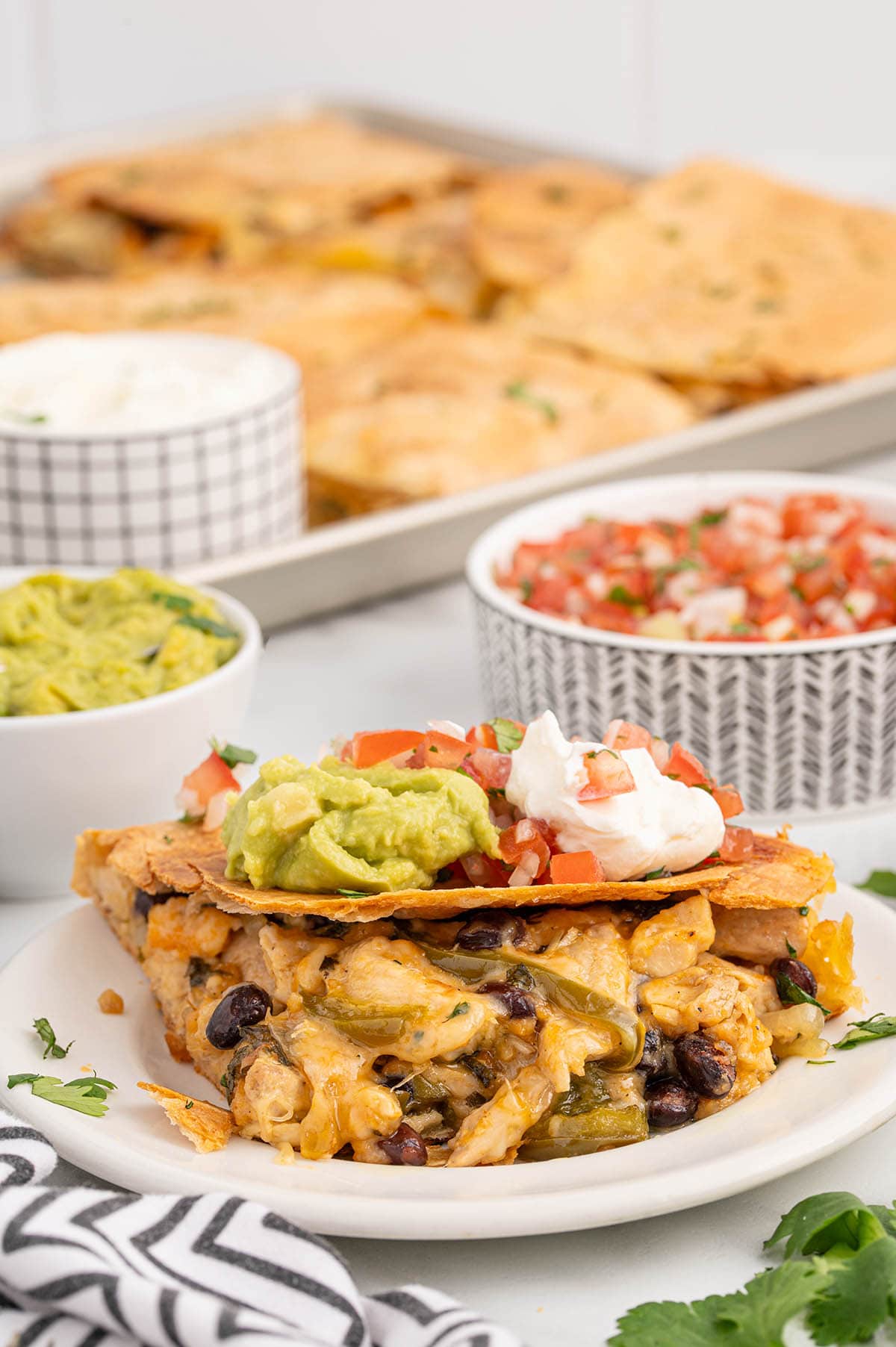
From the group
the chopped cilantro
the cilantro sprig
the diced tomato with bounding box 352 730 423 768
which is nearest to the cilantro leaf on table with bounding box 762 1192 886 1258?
the cilantro sprig

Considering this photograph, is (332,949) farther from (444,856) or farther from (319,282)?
(319,282)

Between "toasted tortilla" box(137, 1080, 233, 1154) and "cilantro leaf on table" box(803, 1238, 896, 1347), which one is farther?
"toasted tortilla" box(137, 1080, 233, 1154)

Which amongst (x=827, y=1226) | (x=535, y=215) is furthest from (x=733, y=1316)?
(x=535, y=215)

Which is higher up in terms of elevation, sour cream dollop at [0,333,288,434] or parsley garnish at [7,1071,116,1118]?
sour cream dollop at [0,333,288,434]

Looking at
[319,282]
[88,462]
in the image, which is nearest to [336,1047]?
[88,462]

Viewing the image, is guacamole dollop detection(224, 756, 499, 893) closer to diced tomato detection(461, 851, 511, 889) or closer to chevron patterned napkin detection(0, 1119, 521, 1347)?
diced tomato detection(461, 851, 511, 889)

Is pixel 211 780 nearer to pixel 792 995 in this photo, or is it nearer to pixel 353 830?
pixel 353 830

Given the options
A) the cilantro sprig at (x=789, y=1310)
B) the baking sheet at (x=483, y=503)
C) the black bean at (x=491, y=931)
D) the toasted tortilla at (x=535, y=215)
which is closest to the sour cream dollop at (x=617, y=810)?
the black bean at (x=491, y=931)
